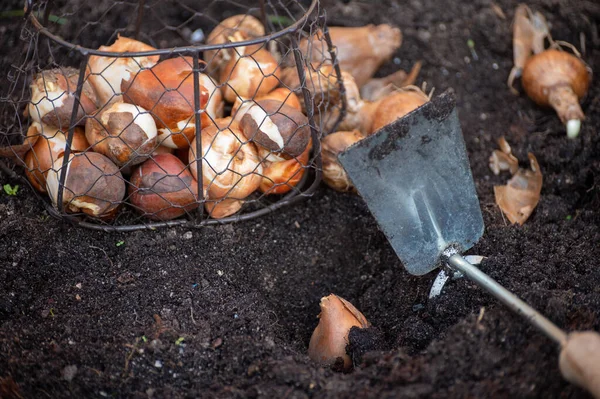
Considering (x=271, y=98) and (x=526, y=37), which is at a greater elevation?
(x=271, y=98)

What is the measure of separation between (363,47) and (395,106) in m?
0.31

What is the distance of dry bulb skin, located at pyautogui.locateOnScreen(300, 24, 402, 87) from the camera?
199 cm

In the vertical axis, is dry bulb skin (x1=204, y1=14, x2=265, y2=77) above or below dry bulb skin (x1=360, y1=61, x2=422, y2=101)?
above

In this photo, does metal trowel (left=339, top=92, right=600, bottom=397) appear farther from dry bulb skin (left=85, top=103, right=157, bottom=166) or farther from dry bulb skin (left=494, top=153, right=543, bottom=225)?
dry bulb skin (left=85, top=103, right=157, bottom=166)

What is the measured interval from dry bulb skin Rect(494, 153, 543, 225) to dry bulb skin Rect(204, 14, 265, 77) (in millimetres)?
873

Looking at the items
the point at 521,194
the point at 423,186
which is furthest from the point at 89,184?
the point at 521,194

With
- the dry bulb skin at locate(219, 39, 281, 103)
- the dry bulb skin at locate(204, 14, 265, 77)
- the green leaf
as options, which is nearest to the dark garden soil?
the green leaf

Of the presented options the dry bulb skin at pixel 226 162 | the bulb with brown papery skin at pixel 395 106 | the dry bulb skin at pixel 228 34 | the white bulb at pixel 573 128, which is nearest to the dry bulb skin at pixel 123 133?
the dry bulb skin at pixel 226 162

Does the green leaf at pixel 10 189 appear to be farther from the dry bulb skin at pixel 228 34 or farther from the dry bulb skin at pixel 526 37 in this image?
the dry bulb skin at pixel 526 37

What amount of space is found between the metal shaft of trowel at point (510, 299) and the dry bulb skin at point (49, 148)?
0.96 m

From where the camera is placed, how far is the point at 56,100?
1.54 meters

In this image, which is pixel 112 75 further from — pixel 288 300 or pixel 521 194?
pixel 521 194

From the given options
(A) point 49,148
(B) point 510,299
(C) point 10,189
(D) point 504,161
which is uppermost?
(A) point 49,148

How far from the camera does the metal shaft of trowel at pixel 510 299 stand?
1146 mm
